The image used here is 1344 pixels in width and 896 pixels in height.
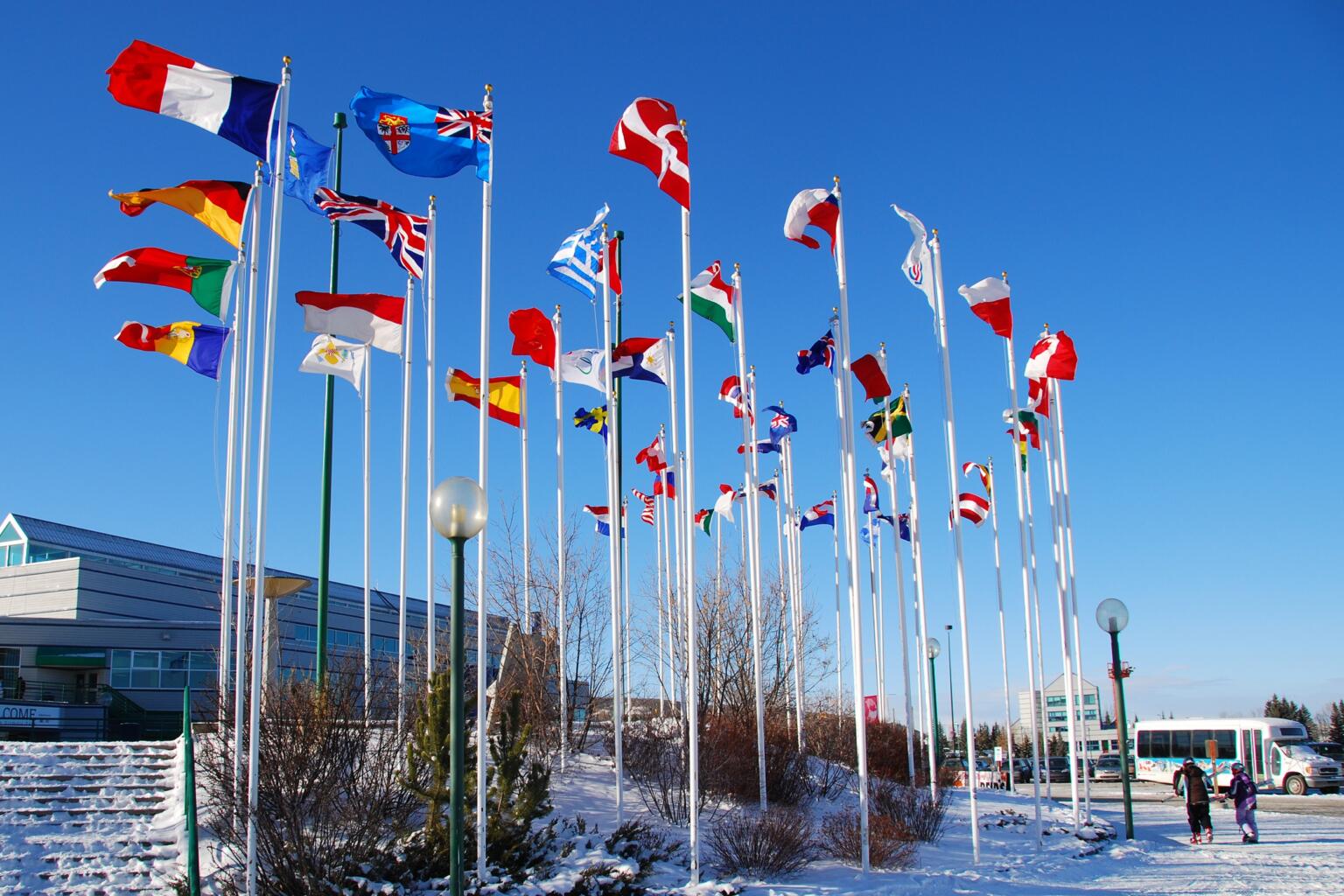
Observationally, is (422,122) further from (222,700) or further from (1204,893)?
(1204,893)

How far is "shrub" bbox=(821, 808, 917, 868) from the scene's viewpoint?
50.1ft

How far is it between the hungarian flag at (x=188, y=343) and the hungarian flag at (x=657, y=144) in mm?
6602

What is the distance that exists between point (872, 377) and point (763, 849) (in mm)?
7379

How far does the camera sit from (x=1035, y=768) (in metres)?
19.9

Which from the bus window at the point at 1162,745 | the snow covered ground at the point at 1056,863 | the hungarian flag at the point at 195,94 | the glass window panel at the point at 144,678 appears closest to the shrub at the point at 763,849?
the snow covered ground at the point at 1056,863

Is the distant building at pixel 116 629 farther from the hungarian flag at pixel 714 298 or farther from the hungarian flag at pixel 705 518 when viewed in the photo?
the hungarian flag at pixel 714 298

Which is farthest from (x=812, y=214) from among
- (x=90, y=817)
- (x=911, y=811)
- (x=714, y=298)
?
(x=90, y=817)

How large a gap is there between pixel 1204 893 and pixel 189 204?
15.5m

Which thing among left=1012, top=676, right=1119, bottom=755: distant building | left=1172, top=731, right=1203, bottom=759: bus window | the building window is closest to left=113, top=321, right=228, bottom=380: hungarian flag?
the building window

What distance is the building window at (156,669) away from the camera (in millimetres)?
41031

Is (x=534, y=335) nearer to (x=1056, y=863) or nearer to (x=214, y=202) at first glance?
(x=214, y=202)

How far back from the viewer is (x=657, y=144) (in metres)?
14.7

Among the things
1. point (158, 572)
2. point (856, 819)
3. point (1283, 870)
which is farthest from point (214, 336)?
point (158, 572)

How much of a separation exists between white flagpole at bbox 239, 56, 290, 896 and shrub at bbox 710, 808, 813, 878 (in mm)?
5879
